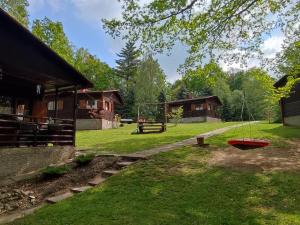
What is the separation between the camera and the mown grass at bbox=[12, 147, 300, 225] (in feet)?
24.5

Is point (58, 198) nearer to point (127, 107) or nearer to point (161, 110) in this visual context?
point (161, 110)

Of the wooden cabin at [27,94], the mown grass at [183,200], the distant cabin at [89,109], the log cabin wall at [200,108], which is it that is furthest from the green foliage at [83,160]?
the log cabin wall at [200,108]

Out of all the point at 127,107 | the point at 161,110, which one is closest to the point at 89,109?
the point at 161,110

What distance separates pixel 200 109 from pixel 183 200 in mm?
45035

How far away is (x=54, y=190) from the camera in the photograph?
10.6 metres

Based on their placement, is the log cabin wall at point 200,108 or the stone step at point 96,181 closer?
the stone step at point 96,181

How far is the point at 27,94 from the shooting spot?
57.8ft

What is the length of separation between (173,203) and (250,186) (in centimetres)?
260

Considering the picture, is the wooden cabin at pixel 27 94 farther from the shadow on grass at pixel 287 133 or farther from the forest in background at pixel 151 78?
the shadow on grass at pixel 287 133

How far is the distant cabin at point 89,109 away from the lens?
36.1 m

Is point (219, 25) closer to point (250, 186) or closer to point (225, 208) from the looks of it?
point (250, 186)

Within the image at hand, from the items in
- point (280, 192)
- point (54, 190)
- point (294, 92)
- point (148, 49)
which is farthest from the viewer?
point (294, 92)

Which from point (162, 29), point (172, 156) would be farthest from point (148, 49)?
point (172, 156)

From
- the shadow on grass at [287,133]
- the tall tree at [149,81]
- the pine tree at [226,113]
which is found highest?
the tall tree at [149,81]
